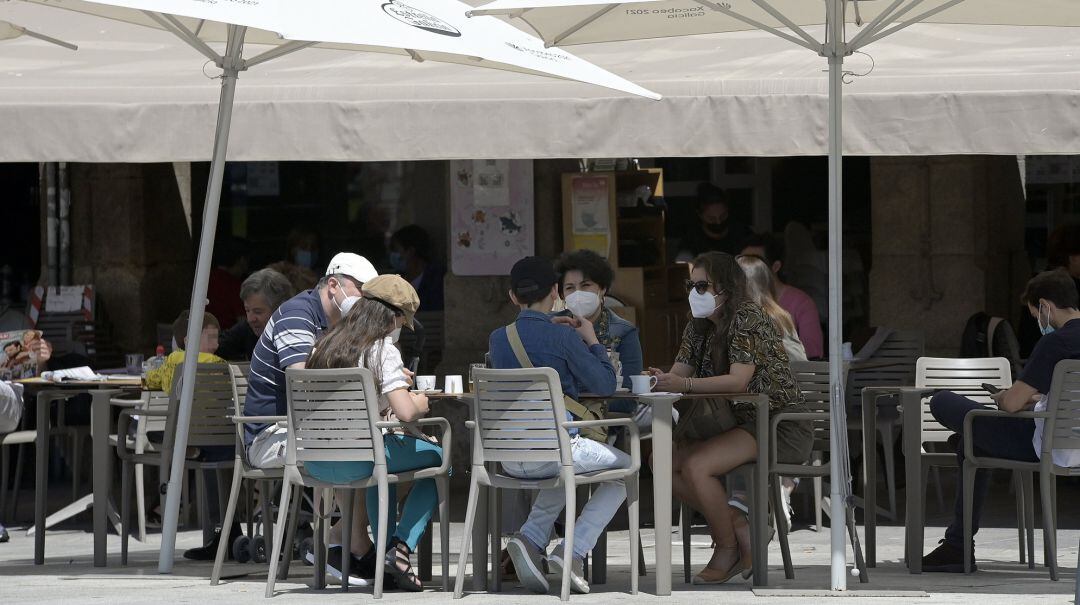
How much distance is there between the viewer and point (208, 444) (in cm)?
777

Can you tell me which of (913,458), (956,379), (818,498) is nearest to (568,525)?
(913,458)

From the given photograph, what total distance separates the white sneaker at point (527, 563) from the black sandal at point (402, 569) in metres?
0.42

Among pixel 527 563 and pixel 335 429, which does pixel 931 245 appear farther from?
pixel 335 429

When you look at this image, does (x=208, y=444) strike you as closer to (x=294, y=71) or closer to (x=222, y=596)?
(x=222, y=596)

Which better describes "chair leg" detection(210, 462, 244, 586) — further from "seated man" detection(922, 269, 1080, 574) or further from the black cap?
"seated man" detection(922, 269, 1080, 574)

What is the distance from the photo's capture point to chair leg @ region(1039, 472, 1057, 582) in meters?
6.87

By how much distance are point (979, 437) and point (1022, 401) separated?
32 centimetres

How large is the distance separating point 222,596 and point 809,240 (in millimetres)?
6585

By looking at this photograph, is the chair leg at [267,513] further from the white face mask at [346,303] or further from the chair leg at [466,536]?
the chair leg at [466,536]

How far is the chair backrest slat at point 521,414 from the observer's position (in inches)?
258

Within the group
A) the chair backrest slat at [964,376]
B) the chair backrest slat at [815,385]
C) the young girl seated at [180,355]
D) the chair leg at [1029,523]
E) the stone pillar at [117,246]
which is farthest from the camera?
the stone pillar at [117,246]

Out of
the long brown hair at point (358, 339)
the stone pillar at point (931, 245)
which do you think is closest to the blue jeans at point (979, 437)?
the long brown hair at point (358, 339)

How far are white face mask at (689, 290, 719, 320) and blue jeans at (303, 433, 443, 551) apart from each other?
1.28 m

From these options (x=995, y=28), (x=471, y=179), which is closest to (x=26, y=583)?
(x=471, y=179)
